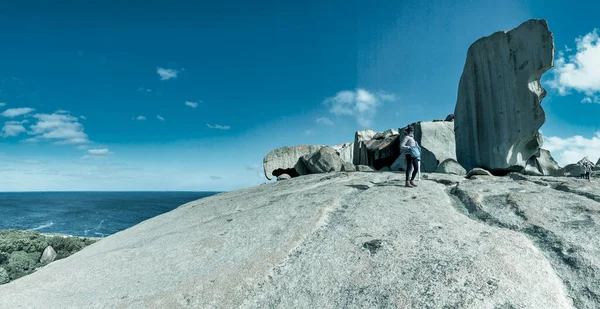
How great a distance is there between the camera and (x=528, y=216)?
7.67 metres

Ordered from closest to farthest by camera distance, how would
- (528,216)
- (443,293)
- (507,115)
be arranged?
(443,293) < (528,216) < (507,115)

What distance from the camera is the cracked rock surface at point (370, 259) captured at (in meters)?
5.38

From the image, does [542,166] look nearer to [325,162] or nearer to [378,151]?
[378,151]

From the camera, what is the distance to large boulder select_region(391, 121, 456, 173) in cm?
2148

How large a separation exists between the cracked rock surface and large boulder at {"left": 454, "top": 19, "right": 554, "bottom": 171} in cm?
813

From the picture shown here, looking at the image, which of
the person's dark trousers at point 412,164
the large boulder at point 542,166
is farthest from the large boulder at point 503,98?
the person's dark trousers at point 412,164

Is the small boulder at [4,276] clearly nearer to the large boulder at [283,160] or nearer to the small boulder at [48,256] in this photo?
the small boulder at [48,256]

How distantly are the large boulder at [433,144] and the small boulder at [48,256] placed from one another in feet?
73.0

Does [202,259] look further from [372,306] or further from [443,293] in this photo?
[443,293]

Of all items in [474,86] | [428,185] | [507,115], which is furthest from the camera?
[474,86]

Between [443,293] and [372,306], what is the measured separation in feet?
3.77

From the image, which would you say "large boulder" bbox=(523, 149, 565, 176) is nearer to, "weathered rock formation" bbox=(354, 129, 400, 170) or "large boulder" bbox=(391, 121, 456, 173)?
"large boulder" bbox=(391, 121, 456, 173)

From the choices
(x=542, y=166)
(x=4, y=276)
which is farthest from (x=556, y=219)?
(x=4, y=276)

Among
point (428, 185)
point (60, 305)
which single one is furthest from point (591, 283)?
point (60, 305)
